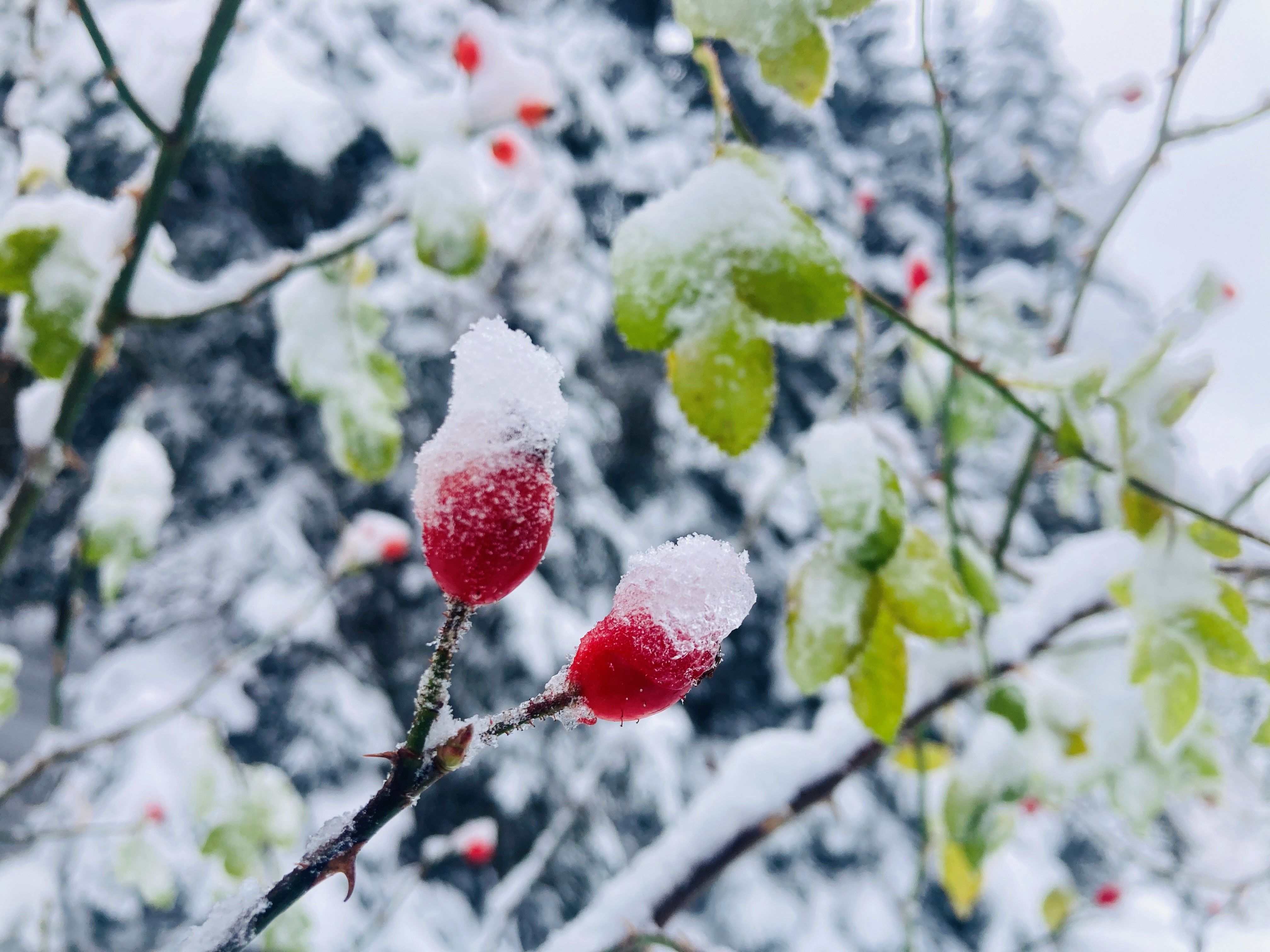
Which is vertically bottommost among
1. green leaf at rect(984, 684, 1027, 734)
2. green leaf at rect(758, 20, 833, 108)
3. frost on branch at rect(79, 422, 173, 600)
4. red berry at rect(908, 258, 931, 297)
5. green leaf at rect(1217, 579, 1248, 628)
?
frost on branch at rect(79, 422, 173, 600)

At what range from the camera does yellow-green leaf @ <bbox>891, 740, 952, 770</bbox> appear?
0.75 metres

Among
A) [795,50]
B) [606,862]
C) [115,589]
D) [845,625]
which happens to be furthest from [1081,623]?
[606,862]

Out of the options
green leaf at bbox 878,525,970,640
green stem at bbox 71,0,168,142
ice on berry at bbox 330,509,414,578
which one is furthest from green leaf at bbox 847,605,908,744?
ice on berry at bbox 330,509,414,578

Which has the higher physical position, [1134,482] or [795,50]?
[795,50]

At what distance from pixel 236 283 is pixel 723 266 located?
416mm

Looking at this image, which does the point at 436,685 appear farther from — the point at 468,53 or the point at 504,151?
the point at 504,151

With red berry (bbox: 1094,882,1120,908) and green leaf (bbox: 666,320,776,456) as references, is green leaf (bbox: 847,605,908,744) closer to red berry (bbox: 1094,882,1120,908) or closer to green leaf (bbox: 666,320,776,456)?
green leaf (bbox: 666,320,776,456)

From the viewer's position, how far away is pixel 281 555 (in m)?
2.39

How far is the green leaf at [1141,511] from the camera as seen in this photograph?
46 cm

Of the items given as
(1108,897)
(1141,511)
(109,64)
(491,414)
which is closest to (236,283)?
(109,64)

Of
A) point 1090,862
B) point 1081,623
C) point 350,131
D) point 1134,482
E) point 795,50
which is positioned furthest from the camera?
point 1090,862

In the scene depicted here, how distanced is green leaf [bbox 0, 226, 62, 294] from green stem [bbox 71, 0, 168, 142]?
16cm

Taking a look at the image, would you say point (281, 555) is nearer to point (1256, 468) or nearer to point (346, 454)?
point (346, 454)

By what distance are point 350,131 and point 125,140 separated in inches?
26.4
